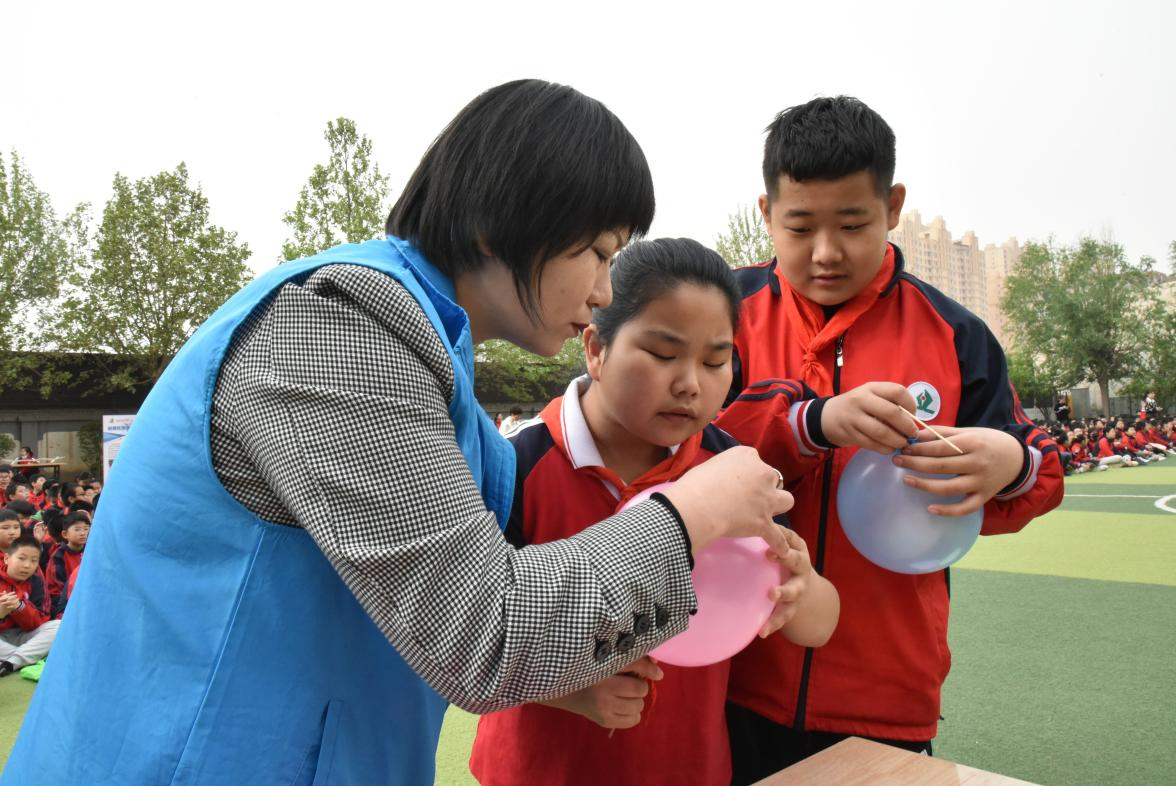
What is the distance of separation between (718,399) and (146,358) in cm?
2385

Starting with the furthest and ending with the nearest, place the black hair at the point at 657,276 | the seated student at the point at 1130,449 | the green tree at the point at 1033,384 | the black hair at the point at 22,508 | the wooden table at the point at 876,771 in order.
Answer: the green tree at the point at 1033,384
the seated student at the point at 1130,449
the black hair at the point at 22,508
the black hair at the point at 657,276
the wooden table at the point at 876,771

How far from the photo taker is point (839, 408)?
1476 millimetres

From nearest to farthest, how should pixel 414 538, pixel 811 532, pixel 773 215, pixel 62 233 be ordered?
pixel 414 538 → pixel 811 532 → pixel 773 215 → pixel 62 233

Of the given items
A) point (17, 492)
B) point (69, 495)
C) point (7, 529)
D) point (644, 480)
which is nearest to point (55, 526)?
point (7, 529)

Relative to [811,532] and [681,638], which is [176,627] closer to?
[681,638]

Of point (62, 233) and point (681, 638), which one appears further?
point (62, 233)

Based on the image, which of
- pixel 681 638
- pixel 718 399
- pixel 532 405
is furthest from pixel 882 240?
pixel 532 405

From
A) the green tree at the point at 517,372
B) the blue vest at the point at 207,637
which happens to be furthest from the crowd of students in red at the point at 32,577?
the green tree at the point at 517,372

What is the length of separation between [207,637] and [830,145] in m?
1.42

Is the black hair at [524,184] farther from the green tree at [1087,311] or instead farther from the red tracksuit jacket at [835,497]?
the green tree at [1087,311]

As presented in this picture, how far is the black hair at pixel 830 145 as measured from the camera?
1685mm

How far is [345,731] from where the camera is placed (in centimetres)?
92

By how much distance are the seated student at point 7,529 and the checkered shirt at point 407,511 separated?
6918 millimetres

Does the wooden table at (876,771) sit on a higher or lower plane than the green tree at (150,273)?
lower
